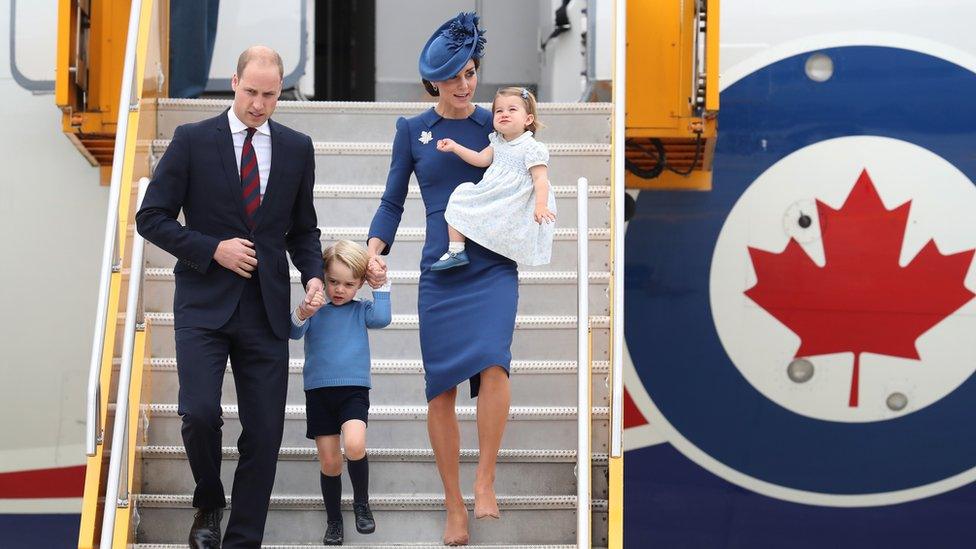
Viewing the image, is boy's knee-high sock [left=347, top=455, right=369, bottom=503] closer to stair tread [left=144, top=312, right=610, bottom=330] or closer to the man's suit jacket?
the man's suit jacket

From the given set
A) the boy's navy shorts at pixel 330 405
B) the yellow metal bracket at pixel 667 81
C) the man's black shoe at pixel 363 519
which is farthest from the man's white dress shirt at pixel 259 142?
the yellow metal bracket at pixel 667 81

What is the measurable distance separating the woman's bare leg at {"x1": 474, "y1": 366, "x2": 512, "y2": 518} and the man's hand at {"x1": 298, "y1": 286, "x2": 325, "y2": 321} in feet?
1.70

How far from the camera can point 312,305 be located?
3590mm

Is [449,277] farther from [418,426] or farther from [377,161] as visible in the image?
[377,161]

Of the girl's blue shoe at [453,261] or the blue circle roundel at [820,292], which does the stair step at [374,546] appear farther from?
the blue circle roundel at [820,292]

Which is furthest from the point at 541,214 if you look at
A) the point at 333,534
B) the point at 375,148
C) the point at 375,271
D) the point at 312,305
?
the point at 375,148

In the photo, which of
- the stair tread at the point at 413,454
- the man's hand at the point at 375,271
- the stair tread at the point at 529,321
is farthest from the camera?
the stair tread at the point at 529,321

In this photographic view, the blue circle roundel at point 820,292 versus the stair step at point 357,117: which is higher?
the stair step at point 357,117

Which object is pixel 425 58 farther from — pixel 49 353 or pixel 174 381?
pixel 49 353

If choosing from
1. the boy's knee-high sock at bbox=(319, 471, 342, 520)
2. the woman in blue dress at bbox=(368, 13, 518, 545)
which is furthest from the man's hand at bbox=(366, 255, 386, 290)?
the boy's knee-high sock at bbox=(319, 471, 342, 520)

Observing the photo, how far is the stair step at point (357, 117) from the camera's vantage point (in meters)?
4.97

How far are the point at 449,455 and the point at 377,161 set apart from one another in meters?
1.55

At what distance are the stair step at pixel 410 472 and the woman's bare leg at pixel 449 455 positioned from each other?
404 millimetres

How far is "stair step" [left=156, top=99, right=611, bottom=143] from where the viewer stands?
4.97 m
